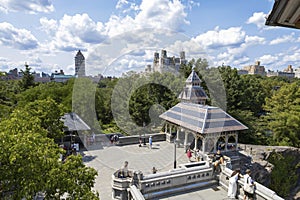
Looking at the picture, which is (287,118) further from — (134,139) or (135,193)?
(135,193)

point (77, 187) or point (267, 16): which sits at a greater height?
point (267, 16)

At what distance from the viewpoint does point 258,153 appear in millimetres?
22219

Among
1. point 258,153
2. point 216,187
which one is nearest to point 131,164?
point 216,187

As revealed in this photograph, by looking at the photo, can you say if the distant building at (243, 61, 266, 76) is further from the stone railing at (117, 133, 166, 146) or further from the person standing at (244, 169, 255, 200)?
the person standing at (244, 169, 255, 200)

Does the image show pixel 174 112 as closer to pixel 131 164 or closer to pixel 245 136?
pixel 131 164

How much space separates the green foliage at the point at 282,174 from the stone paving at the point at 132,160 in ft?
33.2

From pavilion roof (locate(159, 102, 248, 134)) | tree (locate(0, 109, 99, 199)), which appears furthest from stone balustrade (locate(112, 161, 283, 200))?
tree (locate(0, 109, 99, 199))

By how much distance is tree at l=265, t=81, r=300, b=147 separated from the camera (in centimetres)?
2807

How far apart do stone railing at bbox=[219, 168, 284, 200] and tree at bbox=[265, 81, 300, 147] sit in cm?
1940

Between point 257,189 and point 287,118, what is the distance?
21314 mm

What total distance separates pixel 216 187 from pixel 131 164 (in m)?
5.98

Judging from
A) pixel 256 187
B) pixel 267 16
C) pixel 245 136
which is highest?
pixel 267 16

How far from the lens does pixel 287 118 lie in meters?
28.0

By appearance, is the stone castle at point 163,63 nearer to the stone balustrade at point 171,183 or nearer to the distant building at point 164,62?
the distant building at point 164,62
